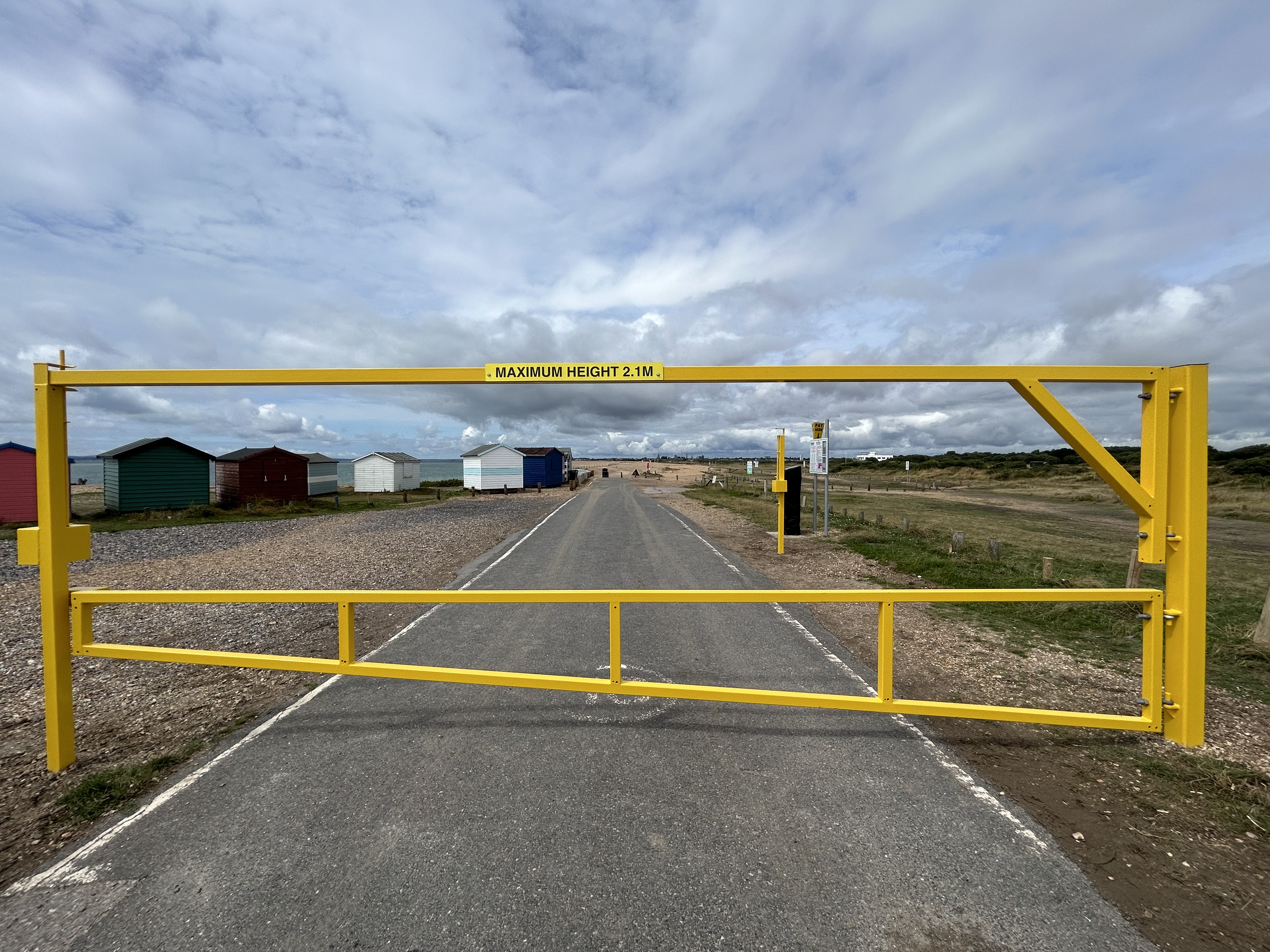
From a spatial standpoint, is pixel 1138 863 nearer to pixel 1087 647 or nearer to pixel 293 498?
pixel 1087 647

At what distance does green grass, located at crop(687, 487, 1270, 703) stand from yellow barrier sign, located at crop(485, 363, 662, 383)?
6.05 m

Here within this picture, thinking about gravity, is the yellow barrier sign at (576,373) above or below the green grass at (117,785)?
above

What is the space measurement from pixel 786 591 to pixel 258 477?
35.3 metres

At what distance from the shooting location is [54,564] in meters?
3.88

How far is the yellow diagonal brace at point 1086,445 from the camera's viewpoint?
155 inches

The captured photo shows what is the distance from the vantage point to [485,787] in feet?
11.7

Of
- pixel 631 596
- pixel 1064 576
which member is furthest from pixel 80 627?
pixel 1064 576

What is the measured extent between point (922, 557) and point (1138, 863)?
10352mm

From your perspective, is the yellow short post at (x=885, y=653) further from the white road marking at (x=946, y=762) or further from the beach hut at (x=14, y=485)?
the beach hut at (x=14, y=485)

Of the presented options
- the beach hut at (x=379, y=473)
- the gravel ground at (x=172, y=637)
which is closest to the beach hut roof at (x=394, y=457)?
the beach hut at (x=379, y=473)

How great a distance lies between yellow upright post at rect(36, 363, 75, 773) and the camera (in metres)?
3.84

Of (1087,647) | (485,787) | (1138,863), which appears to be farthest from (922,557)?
(485,787)

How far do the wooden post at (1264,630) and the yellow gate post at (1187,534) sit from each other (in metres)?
4.24

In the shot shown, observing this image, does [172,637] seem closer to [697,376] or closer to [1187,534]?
[697,376]
